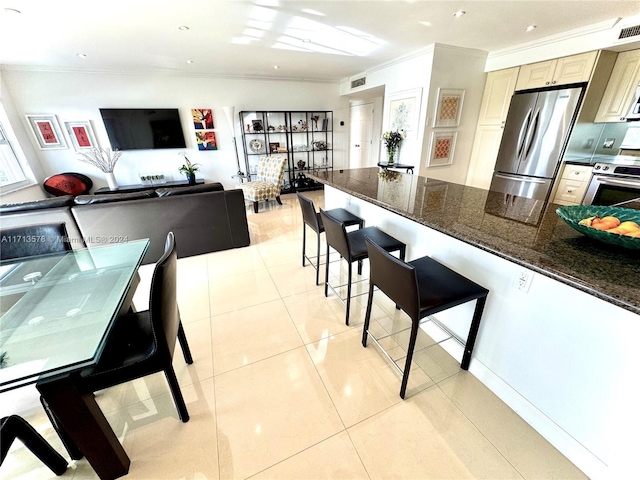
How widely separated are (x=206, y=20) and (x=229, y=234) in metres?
2.22

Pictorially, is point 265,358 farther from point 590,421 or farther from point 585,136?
point 585,136

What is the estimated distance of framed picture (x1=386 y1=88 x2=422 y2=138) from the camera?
3.87 m

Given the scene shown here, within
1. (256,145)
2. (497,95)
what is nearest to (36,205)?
(256,145)

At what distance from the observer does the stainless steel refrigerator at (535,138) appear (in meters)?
3.08

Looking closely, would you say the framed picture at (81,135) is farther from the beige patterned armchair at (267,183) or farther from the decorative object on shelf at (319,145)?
the decorative object on shelf at (319,145)

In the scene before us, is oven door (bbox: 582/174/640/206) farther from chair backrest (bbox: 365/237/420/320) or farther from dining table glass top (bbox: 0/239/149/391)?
dining table glass top (bbox: 0/239/149/391)

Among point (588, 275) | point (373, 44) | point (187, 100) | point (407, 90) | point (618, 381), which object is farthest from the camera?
point (187, 100)

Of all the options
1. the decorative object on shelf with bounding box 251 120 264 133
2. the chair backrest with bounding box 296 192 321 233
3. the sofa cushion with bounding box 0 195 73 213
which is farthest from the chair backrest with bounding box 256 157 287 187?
the sofa cushion with bounding box 0 195 73 213

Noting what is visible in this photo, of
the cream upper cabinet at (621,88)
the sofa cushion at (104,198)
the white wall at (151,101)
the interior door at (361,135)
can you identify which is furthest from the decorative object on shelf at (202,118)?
the cream upper cabinet at (621,88)

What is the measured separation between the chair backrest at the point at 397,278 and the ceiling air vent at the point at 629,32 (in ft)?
12.3

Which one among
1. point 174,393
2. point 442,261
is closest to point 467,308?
point 442,261

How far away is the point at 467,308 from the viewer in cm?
153

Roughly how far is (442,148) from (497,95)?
101 cm

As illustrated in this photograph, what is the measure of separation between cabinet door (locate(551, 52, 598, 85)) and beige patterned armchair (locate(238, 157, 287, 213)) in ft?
12.9
